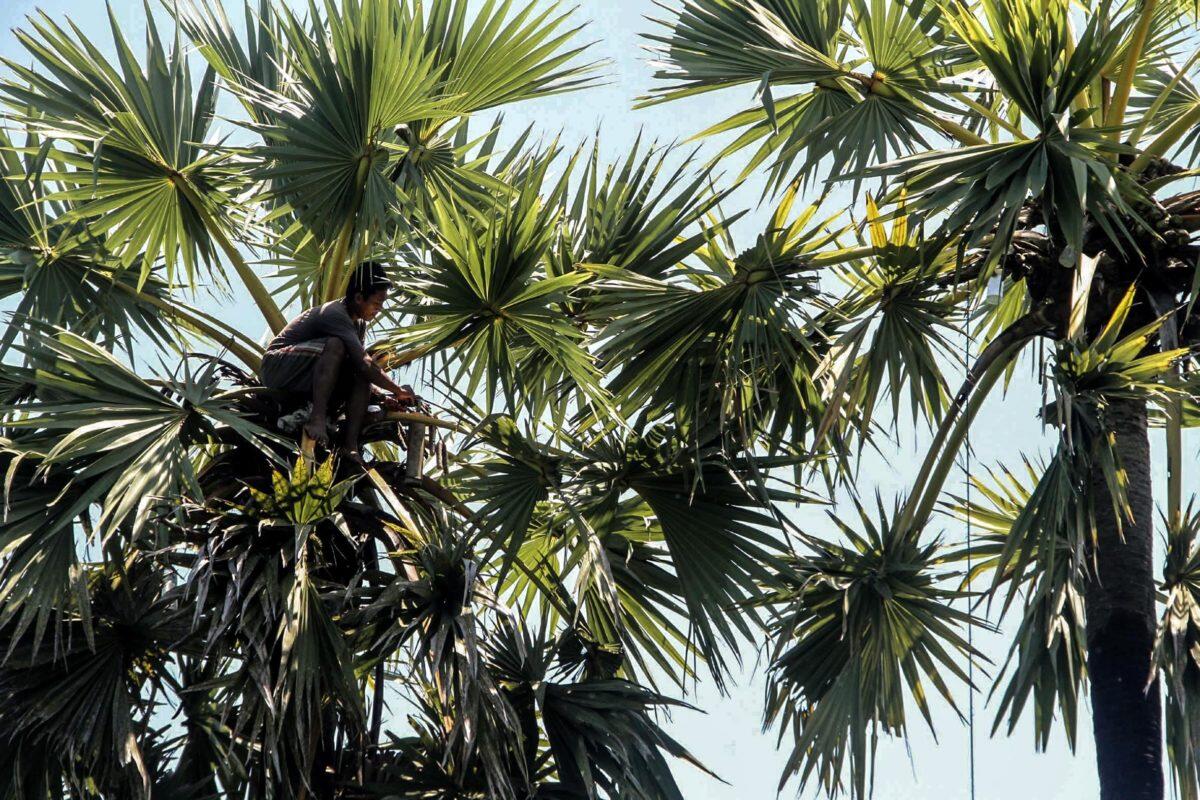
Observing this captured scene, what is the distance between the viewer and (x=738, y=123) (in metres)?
8.42

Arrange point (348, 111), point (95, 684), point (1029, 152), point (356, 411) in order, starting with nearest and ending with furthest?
point (1029, 152)
point (95, 684)
point (348, 111)
point (356, 411)

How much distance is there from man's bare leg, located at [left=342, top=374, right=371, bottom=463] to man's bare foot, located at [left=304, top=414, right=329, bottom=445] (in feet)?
0.52

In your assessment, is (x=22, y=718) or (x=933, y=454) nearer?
(x=22, y=718)

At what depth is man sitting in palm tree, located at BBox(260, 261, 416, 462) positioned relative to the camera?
7680 mm

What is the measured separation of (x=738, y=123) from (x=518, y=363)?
163 cm

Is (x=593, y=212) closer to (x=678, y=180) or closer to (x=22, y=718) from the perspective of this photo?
(x=678, y=180)

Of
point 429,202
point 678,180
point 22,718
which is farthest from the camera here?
point 678,180

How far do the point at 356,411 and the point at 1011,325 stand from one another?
298 cm

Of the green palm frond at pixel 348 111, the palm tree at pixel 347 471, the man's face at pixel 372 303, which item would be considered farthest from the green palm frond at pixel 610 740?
the green palm frond at pixel 348 111

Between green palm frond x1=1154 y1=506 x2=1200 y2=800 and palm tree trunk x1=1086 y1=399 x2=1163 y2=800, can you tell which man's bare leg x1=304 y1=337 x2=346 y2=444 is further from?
green palm frond x1=1154 y1=506 x2=1200 y2=800

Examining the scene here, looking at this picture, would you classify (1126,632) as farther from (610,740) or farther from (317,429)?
(317,429)

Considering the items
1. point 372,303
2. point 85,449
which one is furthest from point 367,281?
point 85,449

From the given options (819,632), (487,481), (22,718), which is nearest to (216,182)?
(487,481)

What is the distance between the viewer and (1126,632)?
6754mm
